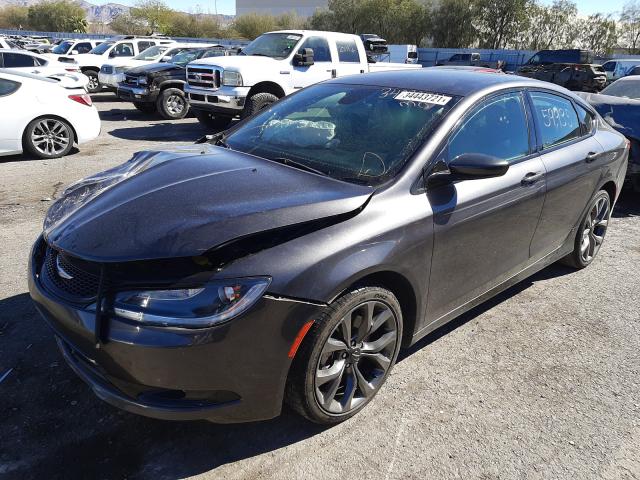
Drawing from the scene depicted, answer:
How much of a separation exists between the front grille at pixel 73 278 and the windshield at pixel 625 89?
8.30 meters

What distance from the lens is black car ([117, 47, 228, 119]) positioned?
1237 cm

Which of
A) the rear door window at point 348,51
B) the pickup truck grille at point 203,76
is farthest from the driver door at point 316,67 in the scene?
the pickup truck grille at point 203,76

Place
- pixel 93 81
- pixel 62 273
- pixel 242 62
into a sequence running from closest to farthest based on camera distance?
pixel 62 273 → pixel 242 62 → pixel 93 81

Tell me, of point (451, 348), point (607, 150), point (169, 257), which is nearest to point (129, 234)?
point (169, 257)

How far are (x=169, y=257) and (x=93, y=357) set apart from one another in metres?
0.57

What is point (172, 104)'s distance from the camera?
12.9 m

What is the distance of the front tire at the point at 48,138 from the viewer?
26.0 ft

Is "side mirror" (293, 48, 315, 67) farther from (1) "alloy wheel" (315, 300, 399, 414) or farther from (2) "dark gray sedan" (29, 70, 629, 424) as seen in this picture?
(1) "alloy wheel" (315, 300, 399, 414)

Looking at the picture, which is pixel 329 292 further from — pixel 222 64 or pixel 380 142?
pixel 222 64

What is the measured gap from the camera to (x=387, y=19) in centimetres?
5400

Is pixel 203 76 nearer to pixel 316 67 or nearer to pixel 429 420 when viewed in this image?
pixel 316 67

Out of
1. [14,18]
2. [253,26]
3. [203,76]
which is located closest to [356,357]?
[203,76]

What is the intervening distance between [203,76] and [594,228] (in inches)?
328

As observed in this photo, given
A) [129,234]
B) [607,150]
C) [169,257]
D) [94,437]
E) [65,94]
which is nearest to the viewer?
[169,257]
